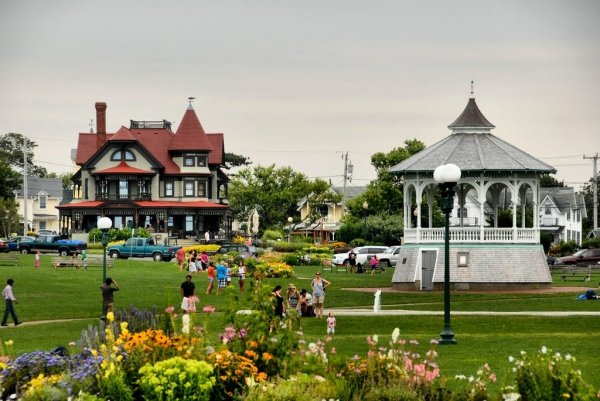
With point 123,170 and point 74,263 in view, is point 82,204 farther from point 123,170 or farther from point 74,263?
point 74,263

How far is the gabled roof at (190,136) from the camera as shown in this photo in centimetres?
11056

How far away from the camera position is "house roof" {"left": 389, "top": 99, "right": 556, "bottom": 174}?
184ft

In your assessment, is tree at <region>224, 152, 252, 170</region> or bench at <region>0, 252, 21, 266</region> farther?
tree at <region>224, 152, 252, 170</region>

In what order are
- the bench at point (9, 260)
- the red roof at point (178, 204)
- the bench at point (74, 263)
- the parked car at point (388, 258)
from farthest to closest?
the red roof at point (178, 204)
the parked car at point (388, 258)
the bench at point (9, 260)
the bench at point (74, 263)

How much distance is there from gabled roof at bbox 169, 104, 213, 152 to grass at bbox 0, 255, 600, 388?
41248mm

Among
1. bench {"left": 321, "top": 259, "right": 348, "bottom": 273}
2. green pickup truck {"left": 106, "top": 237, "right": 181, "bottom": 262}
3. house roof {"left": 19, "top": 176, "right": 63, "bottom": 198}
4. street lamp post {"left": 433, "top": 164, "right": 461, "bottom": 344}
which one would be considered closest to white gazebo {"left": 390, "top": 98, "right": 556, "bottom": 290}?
bench {"left": 321, "top": 259, "right": 348, "bottom": 273}

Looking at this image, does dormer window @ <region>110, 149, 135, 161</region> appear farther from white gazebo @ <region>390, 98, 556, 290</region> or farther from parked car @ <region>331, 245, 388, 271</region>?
white gazebo @ <region>390, 98, 556, 290</region>

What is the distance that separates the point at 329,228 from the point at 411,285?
8364cm

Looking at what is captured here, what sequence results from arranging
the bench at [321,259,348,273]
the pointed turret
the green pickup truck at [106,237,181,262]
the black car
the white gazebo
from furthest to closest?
the green pickup truck at [106,237,181,262]
the bench at [321,259,348,273]
the black car
the pointed turret
the white gazebo

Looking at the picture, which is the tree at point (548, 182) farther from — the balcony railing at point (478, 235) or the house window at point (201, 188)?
the balcony railing at point (478, 235)

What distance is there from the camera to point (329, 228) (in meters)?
140

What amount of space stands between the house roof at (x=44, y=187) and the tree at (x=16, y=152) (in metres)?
17.8

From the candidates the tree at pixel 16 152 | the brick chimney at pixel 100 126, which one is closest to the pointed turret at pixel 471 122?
the brick chimney at pixel 100 126

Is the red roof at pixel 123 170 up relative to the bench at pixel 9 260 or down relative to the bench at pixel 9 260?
up
